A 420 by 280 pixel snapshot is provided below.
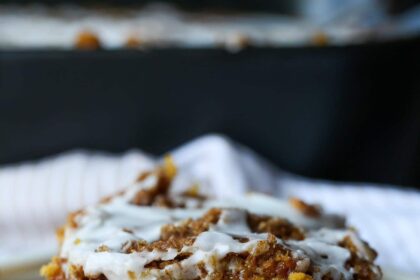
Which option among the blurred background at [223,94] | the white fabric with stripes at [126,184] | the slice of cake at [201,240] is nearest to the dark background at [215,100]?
the blurred background at [223,94]

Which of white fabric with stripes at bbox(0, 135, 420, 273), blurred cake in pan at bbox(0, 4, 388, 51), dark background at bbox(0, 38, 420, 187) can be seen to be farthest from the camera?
blurred cake in pan at bbox(0, 4, 388, 51)

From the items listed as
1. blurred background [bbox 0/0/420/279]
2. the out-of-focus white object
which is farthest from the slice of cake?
the out-of-focus white object

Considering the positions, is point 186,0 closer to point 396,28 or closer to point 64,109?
point 396,28

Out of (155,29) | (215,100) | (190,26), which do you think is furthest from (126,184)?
(190,26)

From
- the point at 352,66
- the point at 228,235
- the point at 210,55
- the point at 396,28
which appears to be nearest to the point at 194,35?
the point at 210,55

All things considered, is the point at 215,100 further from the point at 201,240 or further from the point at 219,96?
the point at 201,240

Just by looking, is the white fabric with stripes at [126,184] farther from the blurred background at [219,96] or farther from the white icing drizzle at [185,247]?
the white icing drizzle at [185,247]

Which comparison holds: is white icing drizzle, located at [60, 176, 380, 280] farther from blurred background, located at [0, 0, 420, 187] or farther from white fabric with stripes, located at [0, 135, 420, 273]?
blurred background, located at [0, 0, 420, 187]
